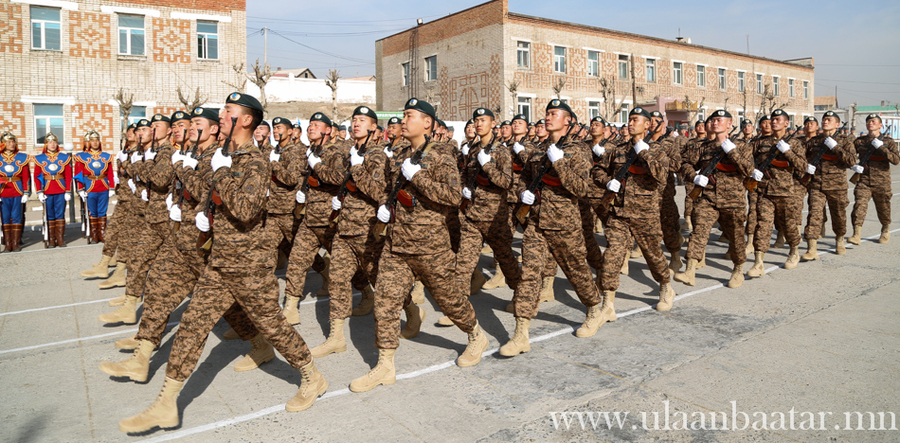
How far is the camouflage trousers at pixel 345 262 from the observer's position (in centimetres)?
501

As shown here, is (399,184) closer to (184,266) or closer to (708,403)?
(184,266)

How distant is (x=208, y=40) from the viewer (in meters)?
22.3

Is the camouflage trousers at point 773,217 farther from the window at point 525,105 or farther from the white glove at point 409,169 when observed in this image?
the window at point 525,105

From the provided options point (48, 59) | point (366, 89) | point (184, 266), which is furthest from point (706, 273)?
point (366, 89)

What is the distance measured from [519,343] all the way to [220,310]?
2.31 meters

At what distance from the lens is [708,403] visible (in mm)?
3771

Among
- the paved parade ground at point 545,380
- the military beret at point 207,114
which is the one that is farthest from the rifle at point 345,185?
the military beret at point 207,114

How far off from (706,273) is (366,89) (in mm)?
38259

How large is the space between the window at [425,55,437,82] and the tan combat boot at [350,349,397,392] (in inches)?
1244

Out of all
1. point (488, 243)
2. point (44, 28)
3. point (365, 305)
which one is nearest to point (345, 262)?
point (365, 305)

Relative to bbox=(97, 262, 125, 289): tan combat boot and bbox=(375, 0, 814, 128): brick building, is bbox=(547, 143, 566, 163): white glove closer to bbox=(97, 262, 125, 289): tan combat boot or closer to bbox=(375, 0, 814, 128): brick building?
bbox=(97, 262, 125, 289): tan combat boot

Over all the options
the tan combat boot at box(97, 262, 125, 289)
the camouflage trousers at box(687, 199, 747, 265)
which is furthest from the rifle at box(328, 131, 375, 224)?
the camouflage trousers at box(687, 199, 747, 265)

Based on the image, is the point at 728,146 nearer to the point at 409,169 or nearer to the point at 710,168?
the point at 710,168

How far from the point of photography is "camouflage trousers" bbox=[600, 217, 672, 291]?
558 cm
